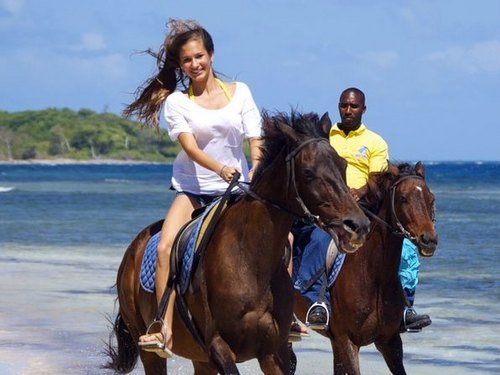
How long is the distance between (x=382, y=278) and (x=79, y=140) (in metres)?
179

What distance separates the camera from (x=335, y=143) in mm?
9469

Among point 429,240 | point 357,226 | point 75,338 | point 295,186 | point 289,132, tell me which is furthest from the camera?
point 75,338

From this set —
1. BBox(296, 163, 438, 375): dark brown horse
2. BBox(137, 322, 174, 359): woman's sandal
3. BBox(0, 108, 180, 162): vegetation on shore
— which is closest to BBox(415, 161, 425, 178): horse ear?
BBox(296, 163, 438, 375): dark brown horse

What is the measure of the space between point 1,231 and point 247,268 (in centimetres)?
2446

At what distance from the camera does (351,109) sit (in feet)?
30.7

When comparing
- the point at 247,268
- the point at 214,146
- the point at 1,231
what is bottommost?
the point at 1,231

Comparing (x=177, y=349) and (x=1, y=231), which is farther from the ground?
(x=177, y=349)

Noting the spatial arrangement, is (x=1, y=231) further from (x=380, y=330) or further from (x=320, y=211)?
(x=320, y=211)

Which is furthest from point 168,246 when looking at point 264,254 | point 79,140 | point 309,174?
point 79,140

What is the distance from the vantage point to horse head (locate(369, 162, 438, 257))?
8.61 metres

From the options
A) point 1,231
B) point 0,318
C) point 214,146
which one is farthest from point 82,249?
point 214,146

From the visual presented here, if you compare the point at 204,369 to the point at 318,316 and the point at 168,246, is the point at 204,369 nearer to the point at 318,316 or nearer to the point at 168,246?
the point at 168,246

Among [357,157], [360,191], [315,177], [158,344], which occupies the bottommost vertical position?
[158,344]

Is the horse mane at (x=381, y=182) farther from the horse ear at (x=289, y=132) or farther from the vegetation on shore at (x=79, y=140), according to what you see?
the vegetation on shore at (x=79, y=140)
